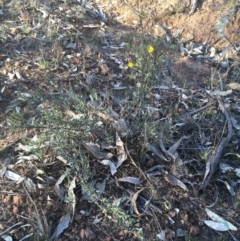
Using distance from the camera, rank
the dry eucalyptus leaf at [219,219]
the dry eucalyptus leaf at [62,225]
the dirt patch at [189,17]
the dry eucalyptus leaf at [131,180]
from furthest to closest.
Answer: the dirt patch at [189,17], the dry eucalyptus leaf at [131,180], the dry eucalyptus leaf at [219,219], the dry eucalyptus leaf at [62,225]

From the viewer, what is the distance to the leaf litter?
2.59 metres

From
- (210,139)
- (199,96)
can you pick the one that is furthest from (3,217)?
(199,96)

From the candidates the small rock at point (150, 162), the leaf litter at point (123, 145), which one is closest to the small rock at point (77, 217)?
the leaf litter at point (123, 145)

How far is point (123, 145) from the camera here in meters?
2.77

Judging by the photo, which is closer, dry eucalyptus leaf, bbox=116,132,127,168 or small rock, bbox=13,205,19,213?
small rock, bbox=13,205,19,213

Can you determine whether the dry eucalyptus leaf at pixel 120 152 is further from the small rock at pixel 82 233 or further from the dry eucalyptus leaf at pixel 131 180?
the small rock at pixel 82 233

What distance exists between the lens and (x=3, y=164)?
273 cm

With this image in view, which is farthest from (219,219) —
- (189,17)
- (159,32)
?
(189,17)

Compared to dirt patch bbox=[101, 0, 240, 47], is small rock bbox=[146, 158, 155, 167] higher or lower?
lower

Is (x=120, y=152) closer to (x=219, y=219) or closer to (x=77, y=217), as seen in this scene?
(x=77, y=217)

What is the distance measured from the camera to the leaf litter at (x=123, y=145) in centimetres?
259

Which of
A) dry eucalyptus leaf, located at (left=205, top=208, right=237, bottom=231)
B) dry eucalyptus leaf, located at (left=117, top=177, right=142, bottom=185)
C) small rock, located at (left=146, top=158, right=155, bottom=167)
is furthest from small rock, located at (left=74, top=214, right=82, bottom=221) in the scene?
dry eucalyptus leaf, located at (left=205, top=208, right=237, bottom=231)

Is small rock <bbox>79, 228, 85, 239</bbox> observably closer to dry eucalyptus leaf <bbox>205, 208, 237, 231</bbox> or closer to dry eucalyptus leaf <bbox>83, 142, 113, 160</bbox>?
dry eucalyptus leaf <bbox>83, 142, 113, 160</bbox>

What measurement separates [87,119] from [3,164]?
2.18 ft
